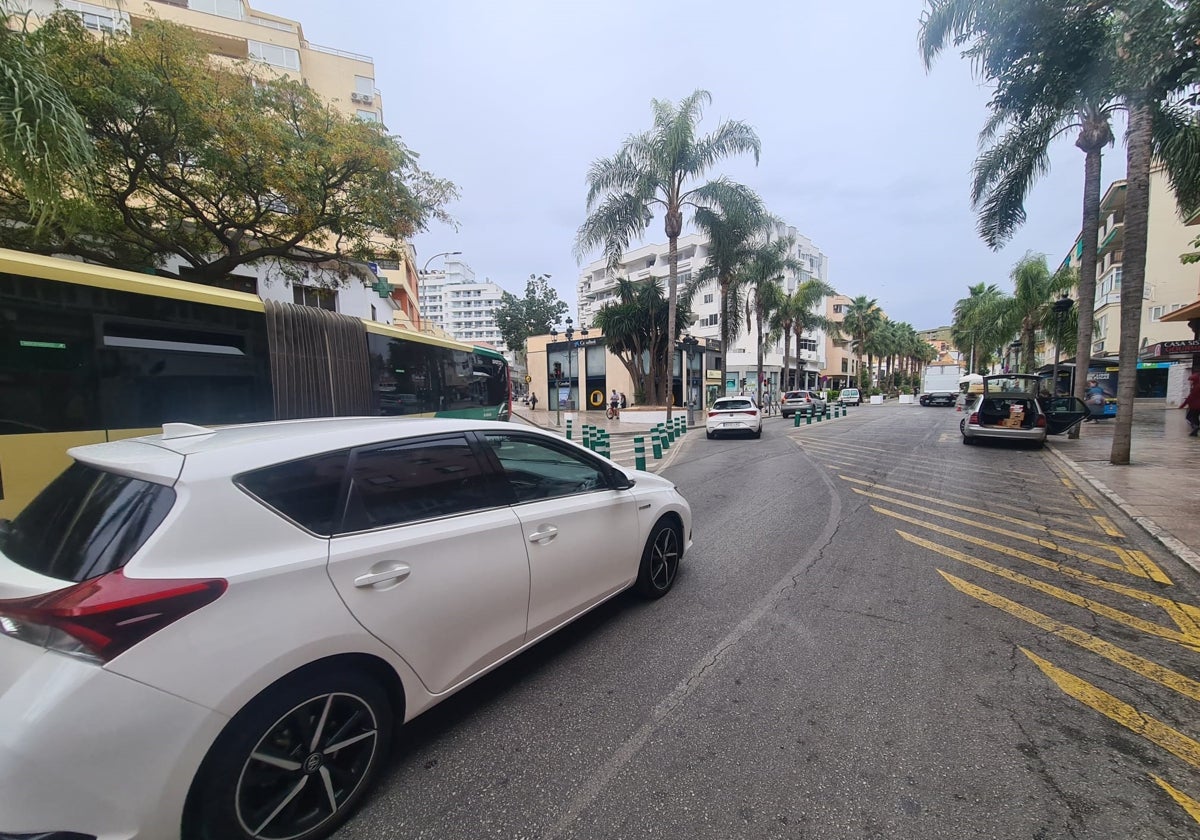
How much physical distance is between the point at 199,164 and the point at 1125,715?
15173 millimetres

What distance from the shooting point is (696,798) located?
2.14 m

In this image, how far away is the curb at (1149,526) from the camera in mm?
4810

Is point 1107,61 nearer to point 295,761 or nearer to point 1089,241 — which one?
point 295,761

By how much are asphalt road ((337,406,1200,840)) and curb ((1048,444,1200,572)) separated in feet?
0.43

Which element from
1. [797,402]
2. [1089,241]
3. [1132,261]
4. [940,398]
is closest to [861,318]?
[940,398]

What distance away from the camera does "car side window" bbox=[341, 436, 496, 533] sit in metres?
2.29

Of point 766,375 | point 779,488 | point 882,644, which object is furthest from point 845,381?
point 882,644

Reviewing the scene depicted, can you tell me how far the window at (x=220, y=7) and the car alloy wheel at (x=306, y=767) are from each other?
170 feet

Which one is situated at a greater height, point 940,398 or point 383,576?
point 383,576

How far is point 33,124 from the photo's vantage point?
5543mm

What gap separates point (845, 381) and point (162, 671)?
8309 cm

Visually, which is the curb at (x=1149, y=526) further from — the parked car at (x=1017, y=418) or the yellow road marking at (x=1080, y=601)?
the parked car at (x=1017, y=418)

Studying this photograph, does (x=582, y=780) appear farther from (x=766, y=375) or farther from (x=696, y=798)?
(x=766, y=375)

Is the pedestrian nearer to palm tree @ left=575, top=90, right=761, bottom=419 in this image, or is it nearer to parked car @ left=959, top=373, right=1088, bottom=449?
parked car @ left=959, top=373, right=1088, bottom=449
